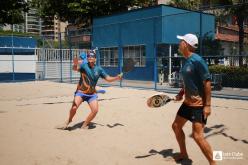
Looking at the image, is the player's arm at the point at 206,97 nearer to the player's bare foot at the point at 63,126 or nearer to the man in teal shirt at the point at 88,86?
the man in teal shirt at the point at 88,86

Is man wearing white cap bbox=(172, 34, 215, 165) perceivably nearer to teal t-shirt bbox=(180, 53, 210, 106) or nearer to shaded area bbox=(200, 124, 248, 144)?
teal t-shirt bbox=(180, 53, 210, 106)

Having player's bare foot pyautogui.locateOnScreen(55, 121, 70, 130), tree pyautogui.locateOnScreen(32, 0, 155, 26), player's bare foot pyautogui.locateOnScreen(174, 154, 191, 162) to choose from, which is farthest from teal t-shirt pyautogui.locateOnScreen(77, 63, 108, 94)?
tree pyautogui.locateOnScreen(32, 0, 155, 26)

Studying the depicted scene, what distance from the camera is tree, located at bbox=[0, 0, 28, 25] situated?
30797 millimetres

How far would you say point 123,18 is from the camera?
82.4 feet

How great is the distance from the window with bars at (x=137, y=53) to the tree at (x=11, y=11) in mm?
12516

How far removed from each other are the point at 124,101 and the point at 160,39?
10236 mm

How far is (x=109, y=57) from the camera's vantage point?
24.6m

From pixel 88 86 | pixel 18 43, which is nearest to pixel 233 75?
pixel 88 86

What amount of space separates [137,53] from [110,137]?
1737cm

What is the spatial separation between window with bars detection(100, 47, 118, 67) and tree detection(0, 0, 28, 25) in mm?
10562

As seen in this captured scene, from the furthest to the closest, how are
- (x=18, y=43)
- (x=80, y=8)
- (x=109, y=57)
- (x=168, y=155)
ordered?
1. (x=80, y=8)
2. (x=18, y=43)
3. (x=109, y=57)
4. (x=168, y=155)

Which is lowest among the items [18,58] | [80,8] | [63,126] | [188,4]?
[63,126]

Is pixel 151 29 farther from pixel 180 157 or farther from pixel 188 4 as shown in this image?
pixel 180 157

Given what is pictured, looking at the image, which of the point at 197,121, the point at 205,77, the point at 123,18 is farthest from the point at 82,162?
the point at 123,18
